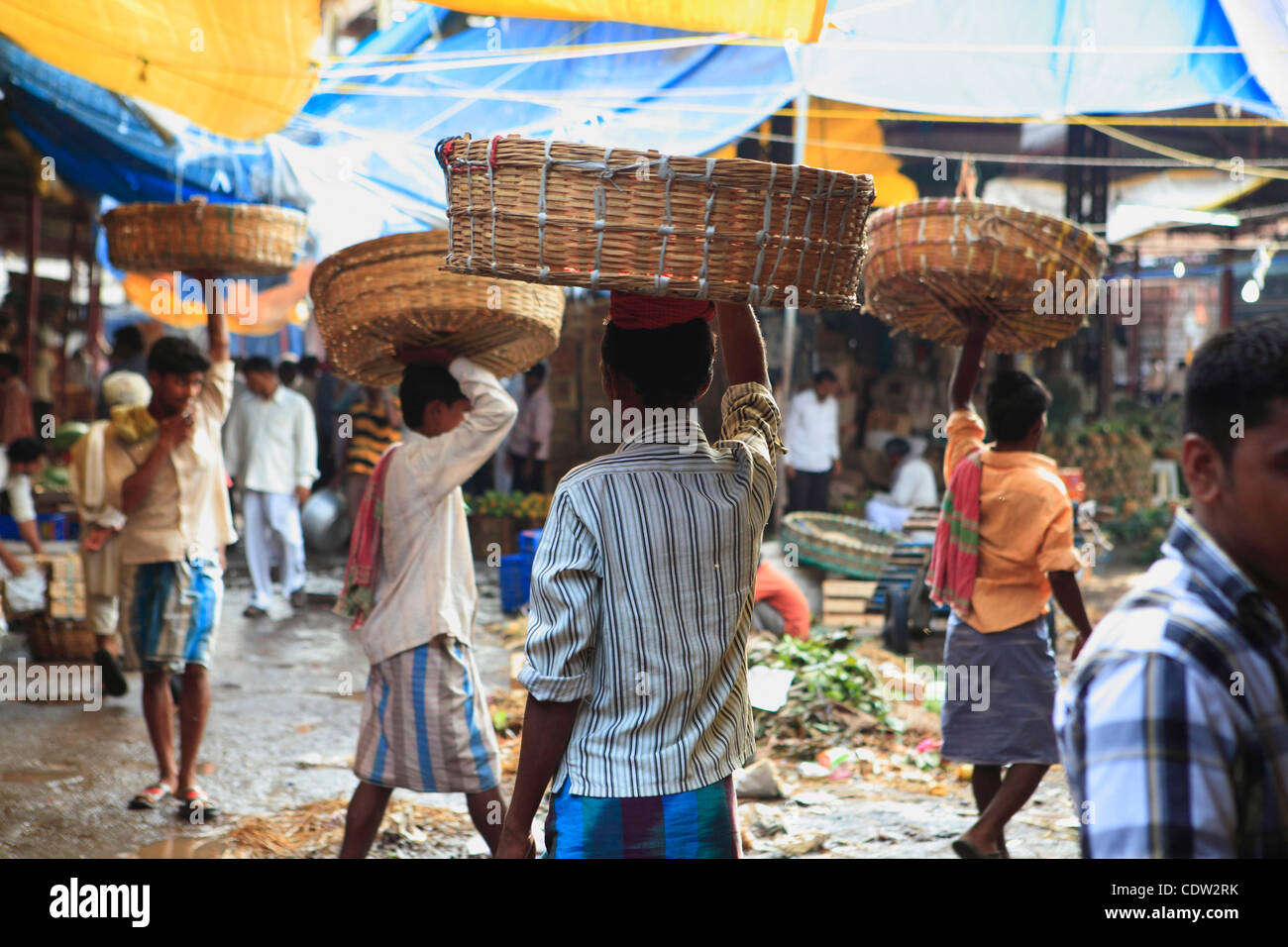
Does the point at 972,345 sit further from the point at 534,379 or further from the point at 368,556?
the point at 534,379

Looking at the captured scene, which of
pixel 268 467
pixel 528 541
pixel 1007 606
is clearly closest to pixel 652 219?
pixel 1007 606

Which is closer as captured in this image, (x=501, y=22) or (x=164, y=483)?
(x=164, y=483)

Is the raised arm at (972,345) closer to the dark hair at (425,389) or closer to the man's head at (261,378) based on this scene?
the dark hair at (425,389)

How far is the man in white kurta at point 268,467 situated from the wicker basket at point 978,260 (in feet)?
20.2

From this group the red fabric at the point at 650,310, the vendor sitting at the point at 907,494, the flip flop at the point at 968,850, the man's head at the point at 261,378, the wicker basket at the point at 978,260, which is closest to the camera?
the red fabric at the point at 650,310

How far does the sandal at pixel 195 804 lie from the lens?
4691 millimetres

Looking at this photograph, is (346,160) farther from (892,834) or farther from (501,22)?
(892,834)

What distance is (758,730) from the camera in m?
5.88

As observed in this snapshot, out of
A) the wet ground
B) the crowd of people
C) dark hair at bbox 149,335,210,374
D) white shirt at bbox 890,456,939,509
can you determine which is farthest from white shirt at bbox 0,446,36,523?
white shirt at bbox 890,456,939,509

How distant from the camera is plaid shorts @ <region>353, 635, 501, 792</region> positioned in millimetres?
3680

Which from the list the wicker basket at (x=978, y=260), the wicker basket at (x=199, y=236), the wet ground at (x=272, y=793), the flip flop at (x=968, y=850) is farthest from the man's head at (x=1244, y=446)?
the wicker basket at (x=199, y=236)
